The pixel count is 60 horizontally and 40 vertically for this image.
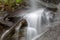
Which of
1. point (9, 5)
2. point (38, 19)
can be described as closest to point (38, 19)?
point (38, 19)

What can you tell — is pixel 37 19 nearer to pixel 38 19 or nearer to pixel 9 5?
pixel 38 19

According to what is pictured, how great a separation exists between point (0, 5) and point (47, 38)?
2099 mm

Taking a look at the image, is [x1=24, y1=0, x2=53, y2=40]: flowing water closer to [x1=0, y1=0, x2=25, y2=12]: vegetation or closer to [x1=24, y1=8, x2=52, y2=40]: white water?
[x1=24, y1=8, x2=52, y2=40]: white water

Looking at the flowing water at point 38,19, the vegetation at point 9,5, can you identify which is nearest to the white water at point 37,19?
the flowing water at point 38,19

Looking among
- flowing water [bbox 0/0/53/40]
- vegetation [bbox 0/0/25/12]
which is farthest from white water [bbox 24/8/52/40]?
vegetation [bbox 0/0/25/12]

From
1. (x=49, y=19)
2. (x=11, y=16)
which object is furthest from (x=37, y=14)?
(x=11, y=16)

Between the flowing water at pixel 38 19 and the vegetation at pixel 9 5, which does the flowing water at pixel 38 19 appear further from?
the vegetation at pixel 9 5

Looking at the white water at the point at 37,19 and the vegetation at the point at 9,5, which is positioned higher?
the vegetation at the point at 9,5

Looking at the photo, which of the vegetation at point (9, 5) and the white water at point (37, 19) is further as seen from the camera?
the vegetation at point (9, 5)

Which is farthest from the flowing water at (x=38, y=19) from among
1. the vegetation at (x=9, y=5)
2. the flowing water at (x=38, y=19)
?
the vegetation at (x=9, y=5)

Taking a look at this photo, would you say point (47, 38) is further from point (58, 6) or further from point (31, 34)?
point (58, 6)

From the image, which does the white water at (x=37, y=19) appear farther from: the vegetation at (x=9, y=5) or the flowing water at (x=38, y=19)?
the vegetation at (x=9, y=5)

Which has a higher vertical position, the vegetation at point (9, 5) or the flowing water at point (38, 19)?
the vegetation at point (9, 5)

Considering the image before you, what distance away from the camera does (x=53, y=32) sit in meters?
3.60
